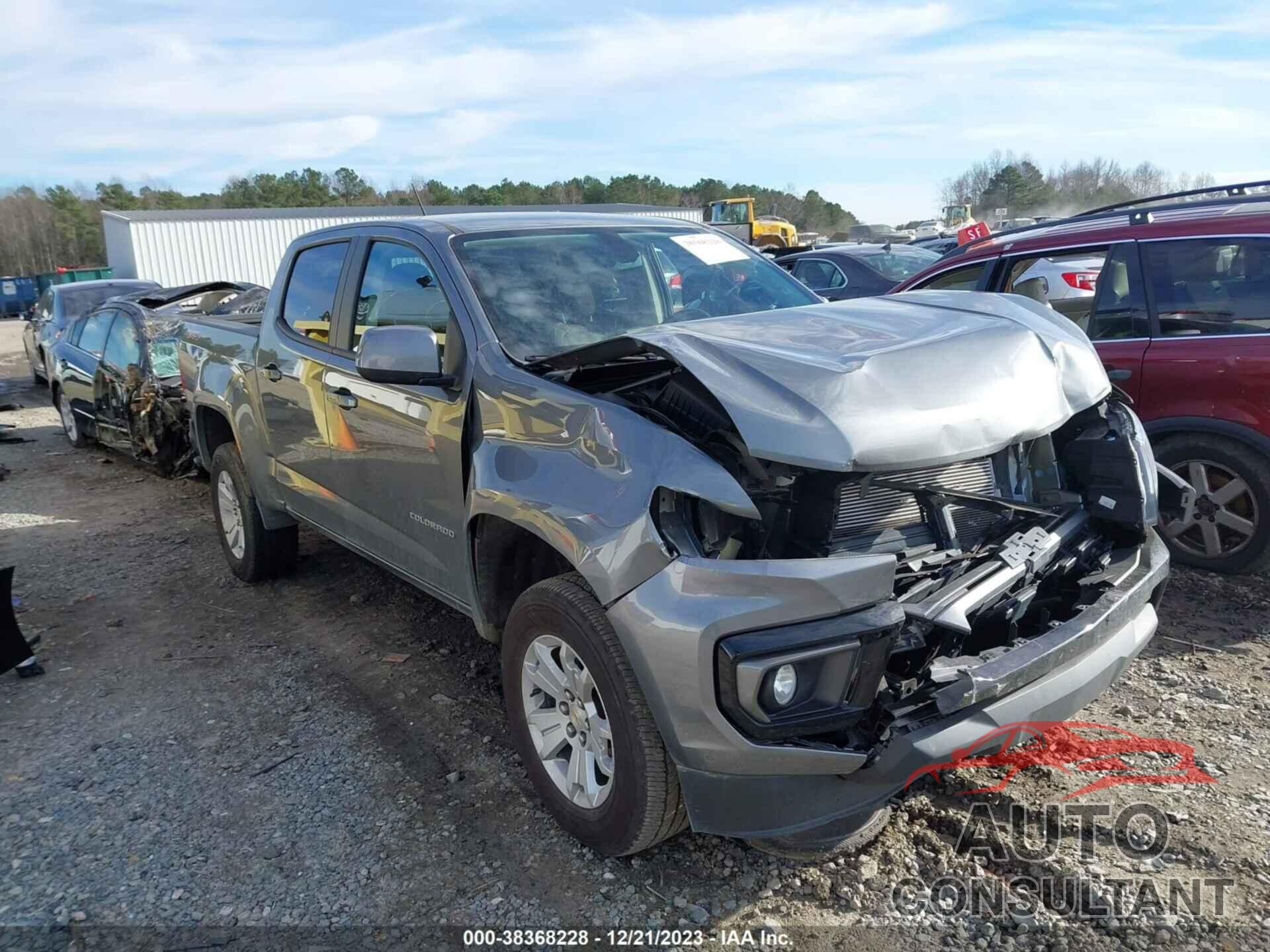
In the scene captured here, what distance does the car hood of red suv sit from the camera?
99.5 inches

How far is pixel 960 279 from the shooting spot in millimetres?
6145

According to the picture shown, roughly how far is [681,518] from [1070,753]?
74.3 inches

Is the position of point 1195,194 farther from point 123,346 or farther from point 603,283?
point 123,346

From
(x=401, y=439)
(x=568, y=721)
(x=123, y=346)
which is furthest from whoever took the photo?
(x=123, y=346)

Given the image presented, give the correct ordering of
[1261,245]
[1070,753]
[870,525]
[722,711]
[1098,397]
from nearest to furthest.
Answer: [722,711] → [870,525] → [1098,397] → [1070,753] → [1261,245]

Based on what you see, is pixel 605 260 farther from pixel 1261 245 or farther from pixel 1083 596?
pixel 1261 245

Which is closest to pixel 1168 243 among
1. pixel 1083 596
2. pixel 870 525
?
pixel 1083 596

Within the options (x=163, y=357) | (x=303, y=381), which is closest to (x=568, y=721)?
(x=303, y=381)

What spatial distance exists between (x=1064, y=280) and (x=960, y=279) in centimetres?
98

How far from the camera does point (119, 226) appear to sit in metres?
32.8

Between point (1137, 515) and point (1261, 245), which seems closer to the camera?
point (1137, 515)

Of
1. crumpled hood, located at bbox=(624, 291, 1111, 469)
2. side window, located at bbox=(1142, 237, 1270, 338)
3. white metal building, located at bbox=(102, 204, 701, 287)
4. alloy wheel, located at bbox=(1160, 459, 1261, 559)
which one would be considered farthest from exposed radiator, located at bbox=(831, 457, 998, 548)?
white metal building, located at bbox=(102, 204, 701, 287)

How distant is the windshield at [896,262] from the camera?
11742 millimetres

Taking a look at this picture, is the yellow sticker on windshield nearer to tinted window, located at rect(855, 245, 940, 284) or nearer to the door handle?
the door handle
